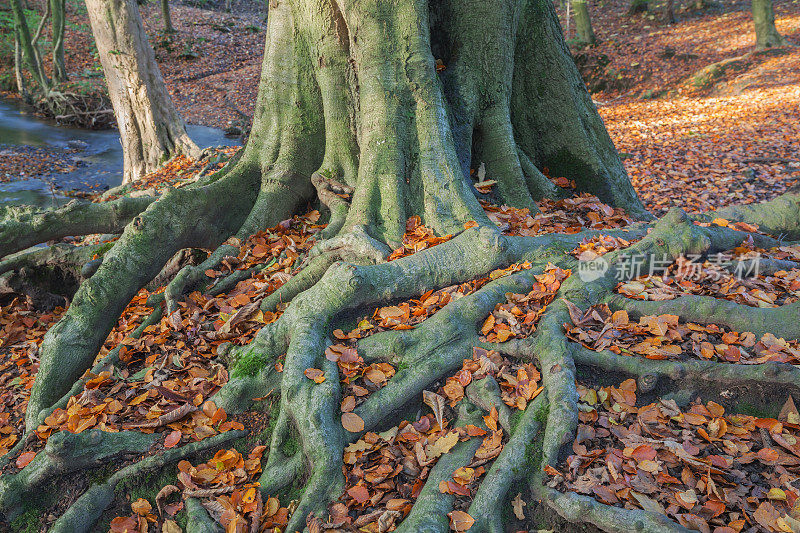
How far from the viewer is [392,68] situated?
407 cm

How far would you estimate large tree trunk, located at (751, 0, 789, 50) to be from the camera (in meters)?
13.4

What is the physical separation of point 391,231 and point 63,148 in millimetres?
15813

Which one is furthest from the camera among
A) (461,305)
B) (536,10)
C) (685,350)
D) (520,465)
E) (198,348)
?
(536,10)

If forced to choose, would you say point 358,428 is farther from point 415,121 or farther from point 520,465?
point 415,121

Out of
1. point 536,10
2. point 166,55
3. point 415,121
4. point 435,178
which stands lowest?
point 435,178

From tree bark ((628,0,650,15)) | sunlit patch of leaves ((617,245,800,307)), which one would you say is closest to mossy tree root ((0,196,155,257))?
sunlit patch of leaves ((617,245,800,307))

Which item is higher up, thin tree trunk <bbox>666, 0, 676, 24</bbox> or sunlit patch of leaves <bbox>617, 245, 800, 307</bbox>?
thin tree trunk <bbox>666, 0, 676, 24</bbox>

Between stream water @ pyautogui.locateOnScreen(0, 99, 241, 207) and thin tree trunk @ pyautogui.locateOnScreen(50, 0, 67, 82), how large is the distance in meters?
2.00

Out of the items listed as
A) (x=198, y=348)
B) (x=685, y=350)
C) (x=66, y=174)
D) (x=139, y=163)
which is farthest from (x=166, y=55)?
(x=685, y=350)

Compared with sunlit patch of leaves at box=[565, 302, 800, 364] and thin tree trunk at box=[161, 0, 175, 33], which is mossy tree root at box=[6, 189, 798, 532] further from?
thin tree trunk at box=[161, 0, 175, 33]

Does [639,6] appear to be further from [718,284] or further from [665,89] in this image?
[718,284]

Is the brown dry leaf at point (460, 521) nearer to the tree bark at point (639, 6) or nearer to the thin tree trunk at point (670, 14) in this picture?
the thin tree trunk at point (670, 14)

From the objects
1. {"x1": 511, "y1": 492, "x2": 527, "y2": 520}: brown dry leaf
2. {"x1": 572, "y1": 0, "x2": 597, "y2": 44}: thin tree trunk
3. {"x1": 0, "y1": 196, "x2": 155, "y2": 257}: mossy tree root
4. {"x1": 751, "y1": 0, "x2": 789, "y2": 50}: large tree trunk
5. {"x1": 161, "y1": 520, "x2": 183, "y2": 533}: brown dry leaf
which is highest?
{"x1": 572, "y1": 0, "x2": 597, "y2": 44}: thin tree trunk

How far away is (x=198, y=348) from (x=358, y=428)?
5.05ft
